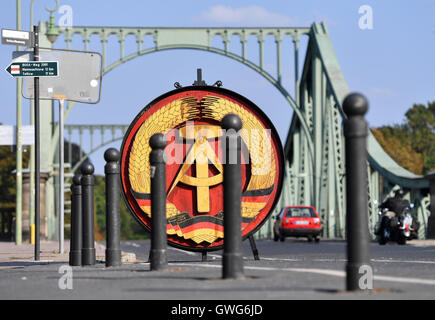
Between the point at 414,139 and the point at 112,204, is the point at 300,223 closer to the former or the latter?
the point at 112,204

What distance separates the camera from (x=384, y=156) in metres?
29.4

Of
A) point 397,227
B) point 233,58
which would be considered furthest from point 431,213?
point 233,58

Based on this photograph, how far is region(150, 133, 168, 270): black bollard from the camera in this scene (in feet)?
25.0

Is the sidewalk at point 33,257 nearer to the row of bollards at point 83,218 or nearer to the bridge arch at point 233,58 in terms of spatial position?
the row of bollards at point 83,218

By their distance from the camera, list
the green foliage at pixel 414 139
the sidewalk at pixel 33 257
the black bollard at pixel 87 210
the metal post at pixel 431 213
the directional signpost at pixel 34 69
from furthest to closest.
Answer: the green foliage at pixel 414 139
the metal post at pixel 431 213
the directional signpost at pixel 34 69
the sidewalk at pixel 33 257
the black bollard at pixel 87 210

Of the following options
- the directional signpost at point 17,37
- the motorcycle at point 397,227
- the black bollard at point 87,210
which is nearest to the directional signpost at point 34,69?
the directional signpost at point 17,37

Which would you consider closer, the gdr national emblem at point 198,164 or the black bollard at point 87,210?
the gdr national emblem at point 198,164

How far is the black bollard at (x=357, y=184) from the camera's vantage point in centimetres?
567

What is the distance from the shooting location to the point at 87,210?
10086mm

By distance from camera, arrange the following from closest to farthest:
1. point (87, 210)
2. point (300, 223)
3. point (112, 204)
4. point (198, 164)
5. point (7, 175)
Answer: point (112, 204) → point (198, 164) → point (87, 210) → point (300, 223) → point (7, 175)

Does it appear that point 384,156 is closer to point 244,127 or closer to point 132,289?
point 244,127

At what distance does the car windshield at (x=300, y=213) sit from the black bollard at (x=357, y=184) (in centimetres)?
2227

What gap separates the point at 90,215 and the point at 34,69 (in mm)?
4471
